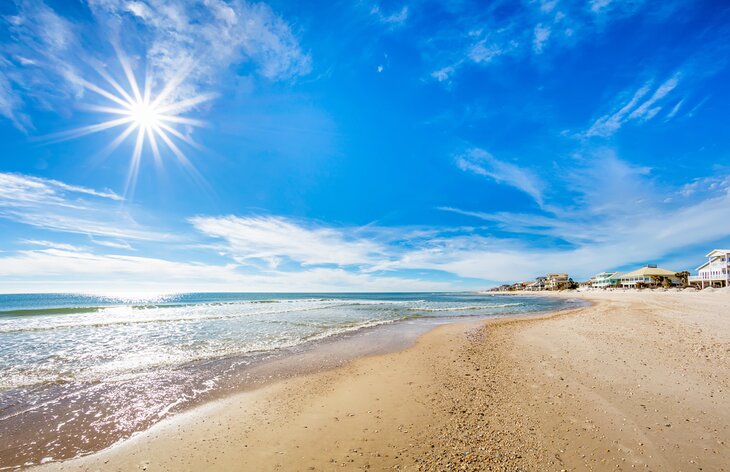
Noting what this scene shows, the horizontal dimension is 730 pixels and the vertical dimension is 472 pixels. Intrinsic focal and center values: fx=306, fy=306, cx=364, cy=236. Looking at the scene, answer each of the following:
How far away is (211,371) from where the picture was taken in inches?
440

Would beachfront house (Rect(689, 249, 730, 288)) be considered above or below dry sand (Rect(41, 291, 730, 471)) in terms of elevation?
above

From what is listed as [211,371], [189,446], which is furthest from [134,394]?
[189,446]

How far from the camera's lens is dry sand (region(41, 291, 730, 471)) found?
4949 mm

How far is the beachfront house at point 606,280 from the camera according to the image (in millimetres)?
109188

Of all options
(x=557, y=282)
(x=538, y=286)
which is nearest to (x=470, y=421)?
(x=557, y=282)

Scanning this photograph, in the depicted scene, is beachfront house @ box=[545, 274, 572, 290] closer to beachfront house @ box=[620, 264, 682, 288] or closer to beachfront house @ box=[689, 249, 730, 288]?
beachfront house @ box=[620, 264, 682, 288]

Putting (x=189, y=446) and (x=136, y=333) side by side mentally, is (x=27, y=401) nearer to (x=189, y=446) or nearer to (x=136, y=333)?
(x=189, y=446)

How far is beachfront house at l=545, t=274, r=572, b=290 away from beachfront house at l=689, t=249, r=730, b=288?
253 ft

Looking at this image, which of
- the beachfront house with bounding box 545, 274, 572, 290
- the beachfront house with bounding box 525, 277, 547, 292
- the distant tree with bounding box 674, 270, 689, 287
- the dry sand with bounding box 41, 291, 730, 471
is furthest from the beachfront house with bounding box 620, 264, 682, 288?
the dry sand with bounding box 41, 291, 730, 471

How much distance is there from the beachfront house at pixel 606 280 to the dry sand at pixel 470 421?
12508 centimetres

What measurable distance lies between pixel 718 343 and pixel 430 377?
12.1m

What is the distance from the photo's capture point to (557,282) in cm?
15175

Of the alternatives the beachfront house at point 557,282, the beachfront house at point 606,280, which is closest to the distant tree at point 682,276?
the beachfront house at point 606,280

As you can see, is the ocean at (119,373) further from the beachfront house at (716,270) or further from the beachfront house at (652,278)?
the beachfront house at (652,278)
